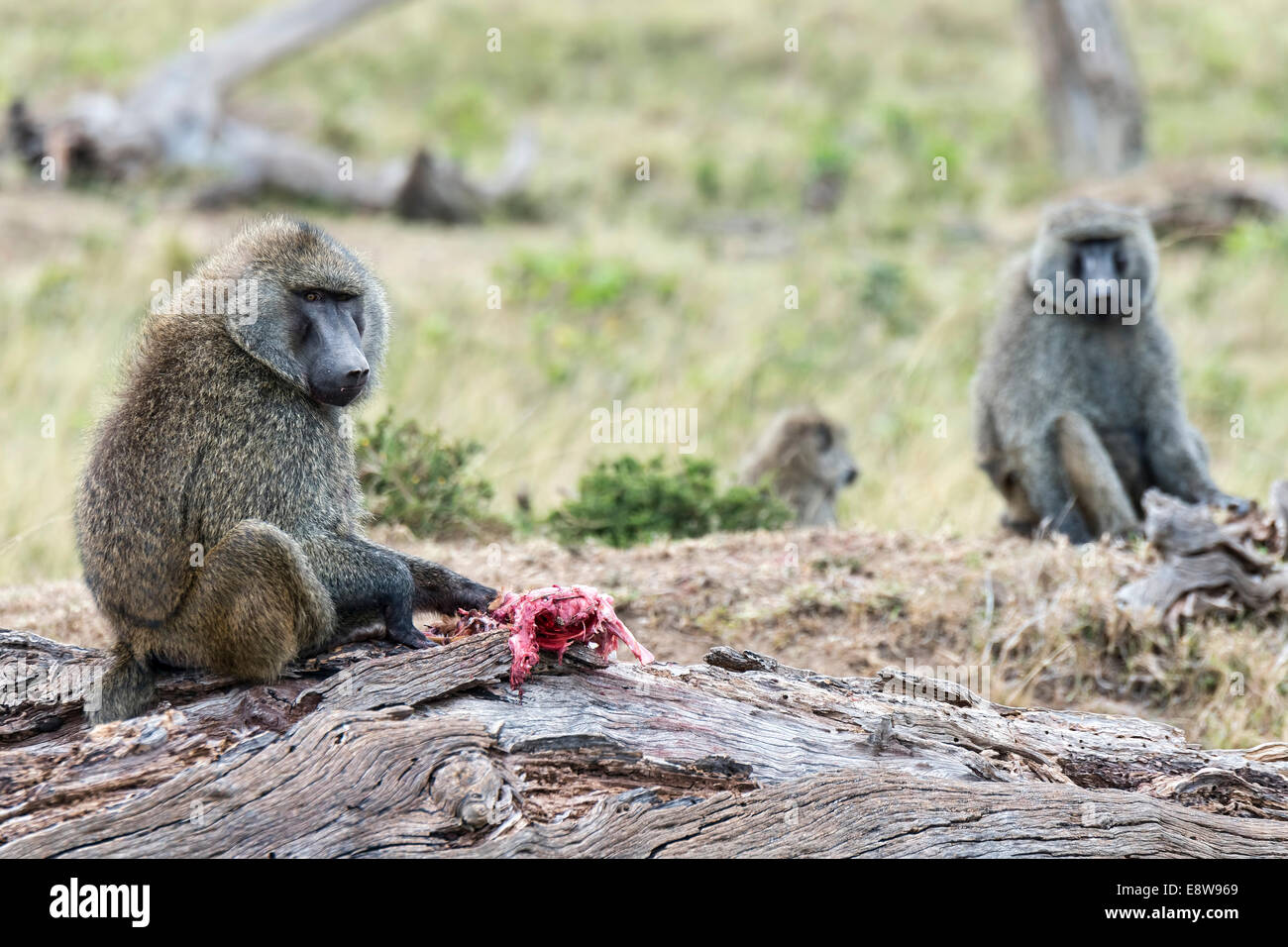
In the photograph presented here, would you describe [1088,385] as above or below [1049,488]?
above

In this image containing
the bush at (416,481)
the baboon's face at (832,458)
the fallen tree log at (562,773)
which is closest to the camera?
the fallen tree log at (562,773)

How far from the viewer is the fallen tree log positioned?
3.03 metres

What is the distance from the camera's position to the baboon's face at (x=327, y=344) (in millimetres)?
3699

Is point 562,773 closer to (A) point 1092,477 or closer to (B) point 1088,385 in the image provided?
(A) point 1092,477

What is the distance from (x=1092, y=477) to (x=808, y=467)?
1.62 m

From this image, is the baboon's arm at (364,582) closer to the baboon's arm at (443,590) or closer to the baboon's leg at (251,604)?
the baboon's leg at (251,604)

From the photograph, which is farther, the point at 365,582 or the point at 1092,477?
the point at 1092,477

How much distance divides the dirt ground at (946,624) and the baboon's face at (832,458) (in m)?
1.91

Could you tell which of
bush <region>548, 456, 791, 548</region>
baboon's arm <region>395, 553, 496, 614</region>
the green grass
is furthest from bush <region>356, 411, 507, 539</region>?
baboon's arm <region>395, 553, 496, 614</region>

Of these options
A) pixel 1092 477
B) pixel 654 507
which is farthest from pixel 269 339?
pixel 1092 477

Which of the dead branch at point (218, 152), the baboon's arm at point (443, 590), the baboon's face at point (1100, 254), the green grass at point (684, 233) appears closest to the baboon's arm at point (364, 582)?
the baboon's arm at point (443, 590)

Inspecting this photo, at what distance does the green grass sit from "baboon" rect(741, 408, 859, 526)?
1.20ft

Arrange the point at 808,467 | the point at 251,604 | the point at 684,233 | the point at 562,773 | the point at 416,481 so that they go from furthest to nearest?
the point at 684,233 → the point at 808,467 → the point at 416,481 → the point at 251,604 → the point at 562,773

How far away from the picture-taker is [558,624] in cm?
350
